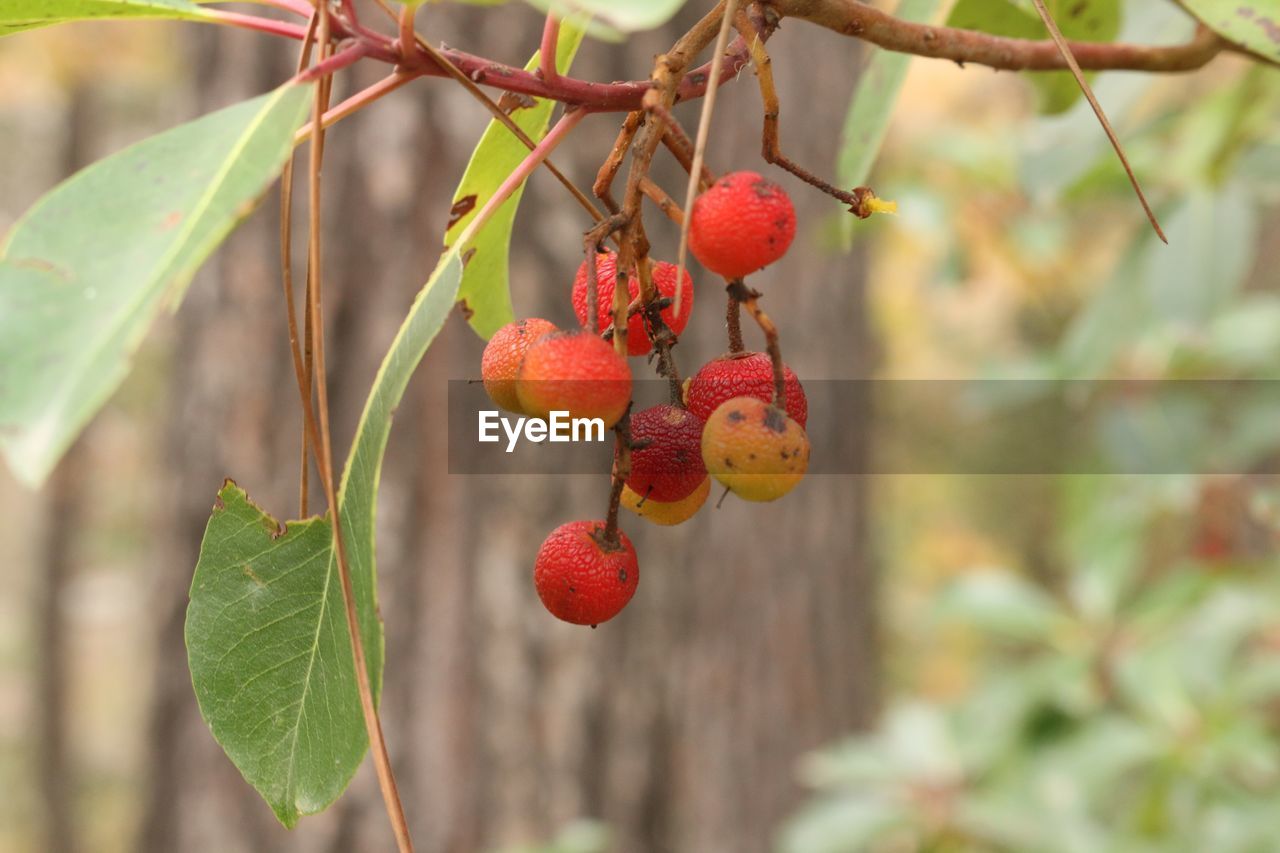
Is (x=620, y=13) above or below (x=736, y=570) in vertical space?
above

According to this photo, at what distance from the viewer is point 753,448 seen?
563mm

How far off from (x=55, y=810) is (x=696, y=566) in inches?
300

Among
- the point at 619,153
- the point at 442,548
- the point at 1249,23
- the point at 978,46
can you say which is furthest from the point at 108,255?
the point at 442,548

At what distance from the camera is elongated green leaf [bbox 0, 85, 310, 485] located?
43 cm

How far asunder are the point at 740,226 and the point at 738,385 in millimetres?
107

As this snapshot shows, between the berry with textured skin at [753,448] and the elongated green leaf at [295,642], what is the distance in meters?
0.15

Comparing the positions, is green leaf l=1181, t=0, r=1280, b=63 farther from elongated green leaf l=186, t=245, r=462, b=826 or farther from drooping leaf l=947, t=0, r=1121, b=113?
elongated green leaf l=186, t=245, r=462, b=826

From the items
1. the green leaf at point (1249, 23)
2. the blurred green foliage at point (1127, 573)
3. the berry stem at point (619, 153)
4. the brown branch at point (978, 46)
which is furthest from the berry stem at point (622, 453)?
the blurred green foliage at point (1127, 573)

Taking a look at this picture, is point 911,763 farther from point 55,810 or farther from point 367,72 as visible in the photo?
point 55,810

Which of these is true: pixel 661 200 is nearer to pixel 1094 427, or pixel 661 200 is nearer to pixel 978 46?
pixel 978 46

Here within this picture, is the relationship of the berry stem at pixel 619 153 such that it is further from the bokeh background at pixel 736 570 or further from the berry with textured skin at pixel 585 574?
the bokeh background at pixel 736 570

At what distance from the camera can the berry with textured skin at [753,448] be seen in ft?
1.85

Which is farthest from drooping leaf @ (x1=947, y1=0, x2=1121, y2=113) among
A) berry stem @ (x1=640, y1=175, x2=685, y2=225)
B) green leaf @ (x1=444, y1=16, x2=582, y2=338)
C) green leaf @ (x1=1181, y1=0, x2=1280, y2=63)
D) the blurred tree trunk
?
the blurred tree trunk

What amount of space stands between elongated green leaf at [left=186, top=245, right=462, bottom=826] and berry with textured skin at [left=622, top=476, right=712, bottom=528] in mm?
137
